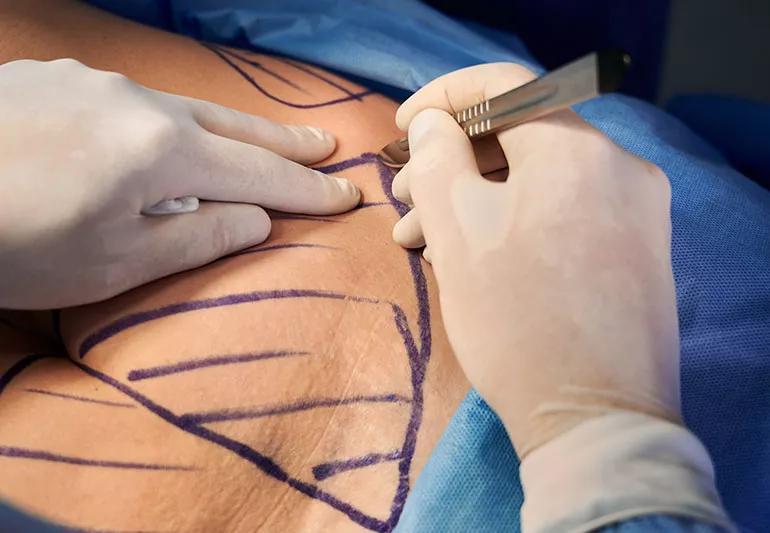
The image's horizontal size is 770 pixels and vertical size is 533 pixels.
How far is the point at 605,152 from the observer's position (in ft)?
2.25

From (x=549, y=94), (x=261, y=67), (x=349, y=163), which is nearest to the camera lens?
(x=549, y=94)

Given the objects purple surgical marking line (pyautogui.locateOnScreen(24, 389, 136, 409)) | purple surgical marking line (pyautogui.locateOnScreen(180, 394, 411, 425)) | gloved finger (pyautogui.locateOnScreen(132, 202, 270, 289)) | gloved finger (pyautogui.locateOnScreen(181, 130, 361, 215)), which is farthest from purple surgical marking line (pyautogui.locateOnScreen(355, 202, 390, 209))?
purple surgical marking line (pyautogui.locateOnScreen(24, 389, 136, 409))

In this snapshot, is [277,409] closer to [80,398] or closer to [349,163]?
[80,398]

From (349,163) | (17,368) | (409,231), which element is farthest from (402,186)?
(17,368)

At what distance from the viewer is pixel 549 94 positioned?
59 cm

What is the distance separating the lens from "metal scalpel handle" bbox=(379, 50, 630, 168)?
0.51 m

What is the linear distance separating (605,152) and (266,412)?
0.45 metres

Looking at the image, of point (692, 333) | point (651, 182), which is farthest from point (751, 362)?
point (651, 182)

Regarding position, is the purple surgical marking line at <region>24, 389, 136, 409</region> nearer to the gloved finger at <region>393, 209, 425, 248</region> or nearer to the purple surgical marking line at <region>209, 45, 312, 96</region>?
the gloved finger at <region>393, 209, 425, 248</region>

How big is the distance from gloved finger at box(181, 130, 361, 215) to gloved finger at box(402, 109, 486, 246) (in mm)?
153

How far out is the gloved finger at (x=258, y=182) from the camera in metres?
0.77

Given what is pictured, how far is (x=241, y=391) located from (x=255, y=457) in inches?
2.8

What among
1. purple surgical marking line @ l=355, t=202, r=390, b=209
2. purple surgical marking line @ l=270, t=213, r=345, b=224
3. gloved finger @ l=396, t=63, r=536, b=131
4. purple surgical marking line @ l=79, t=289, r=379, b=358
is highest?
gloved finger @ l=396, t=63, r=536, b=131

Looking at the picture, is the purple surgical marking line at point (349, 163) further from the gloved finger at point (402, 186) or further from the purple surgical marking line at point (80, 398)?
the purple surgical marking line at point (80, 398)
